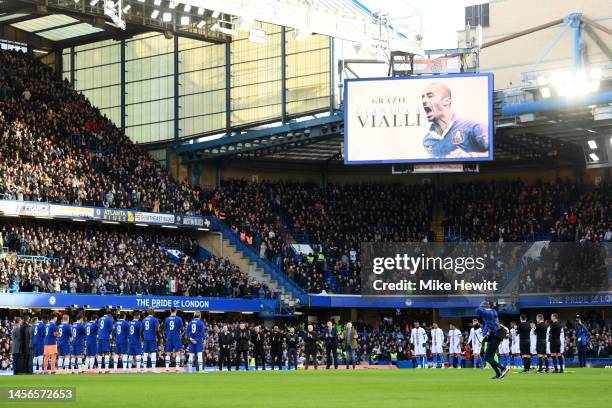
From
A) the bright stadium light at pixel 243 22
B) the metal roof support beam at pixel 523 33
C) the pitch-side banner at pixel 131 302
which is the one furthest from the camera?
the metal roof support beam at pixel 523 33

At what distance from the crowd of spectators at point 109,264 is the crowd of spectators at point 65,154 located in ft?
5.40

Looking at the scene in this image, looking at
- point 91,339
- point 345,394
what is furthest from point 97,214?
point 345,394

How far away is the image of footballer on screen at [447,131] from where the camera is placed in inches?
2197

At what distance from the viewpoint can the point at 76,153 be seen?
58688mm

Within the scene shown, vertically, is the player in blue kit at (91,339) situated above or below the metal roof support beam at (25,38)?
below

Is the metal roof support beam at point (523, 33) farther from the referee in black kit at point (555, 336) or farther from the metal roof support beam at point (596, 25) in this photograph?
the referee in black kit at point (555, 336)

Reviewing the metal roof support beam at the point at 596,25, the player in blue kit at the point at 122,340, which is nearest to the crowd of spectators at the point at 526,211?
the metal roof support beam at the point at 596,25

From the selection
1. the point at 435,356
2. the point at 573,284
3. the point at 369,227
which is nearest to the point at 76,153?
the point at 369,227

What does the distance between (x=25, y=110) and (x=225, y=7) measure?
50.5 ft

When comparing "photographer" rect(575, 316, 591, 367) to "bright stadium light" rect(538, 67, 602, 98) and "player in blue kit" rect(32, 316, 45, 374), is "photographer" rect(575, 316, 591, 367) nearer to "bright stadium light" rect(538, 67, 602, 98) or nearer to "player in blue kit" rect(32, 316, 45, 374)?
"bright stadium light" rect(538, 67, 602, 98)

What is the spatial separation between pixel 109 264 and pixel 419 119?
16.2m

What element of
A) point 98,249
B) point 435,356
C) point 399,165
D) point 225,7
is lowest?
point 435,356

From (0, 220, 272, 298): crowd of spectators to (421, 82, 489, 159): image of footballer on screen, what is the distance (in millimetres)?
11560

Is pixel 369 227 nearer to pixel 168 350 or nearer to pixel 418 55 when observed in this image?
pixel 418 55
